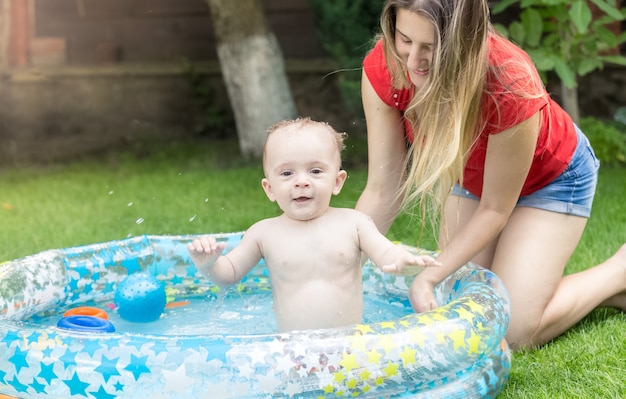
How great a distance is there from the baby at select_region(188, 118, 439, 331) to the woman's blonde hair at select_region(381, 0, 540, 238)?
0.24 meters

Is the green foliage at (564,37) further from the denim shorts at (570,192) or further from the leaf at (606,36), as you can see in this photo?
the denim shorts at (570,192)

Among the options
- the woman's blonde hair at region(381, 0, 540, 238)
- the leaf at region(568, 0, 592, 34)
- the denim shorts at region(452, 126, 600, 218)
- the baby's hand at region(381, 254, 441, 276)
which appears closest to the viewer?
the baby's hand at region(381, 254, 441, 276)

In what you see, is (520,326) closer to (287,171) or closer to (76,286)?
(287,171)

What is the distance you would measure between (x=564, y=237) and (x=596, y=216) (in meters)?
1.71

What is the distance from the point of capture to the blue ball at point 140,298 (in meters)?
2.95

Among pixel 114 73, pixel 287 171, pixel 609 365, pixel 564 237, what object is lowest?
pixel 609 365

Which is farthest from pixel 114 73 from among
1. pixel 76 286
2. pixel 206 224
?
pixel 76 286

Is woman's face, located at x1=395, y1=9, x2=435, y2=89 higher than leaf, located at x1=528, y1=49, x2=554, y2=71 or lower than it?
higher

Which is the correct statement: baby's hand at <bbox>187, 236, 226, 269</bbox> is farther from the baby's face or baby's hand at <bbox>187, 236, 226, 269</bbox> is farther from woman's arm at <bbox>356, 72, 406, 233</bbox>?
woman's arm at <bbox>356, 72, 406, 233</bbox>

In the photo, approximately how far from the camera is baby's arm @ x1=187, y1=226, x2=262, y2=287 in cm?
240

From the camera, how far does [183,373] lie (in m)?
2.02

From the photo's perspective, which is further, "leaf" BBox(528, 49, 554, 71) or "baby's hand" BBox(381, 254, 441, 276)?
"leaf" BBox(528, 49, 554, 71)

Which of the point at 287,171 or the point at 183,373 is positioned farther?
the point at 287,171

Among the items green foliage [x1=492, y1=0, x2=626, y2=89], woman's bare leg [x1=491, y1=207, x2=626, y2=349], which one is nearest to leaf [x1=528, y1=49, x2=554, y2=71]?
green foliage [x1=492, y1=0, x2=626, y2=89]
